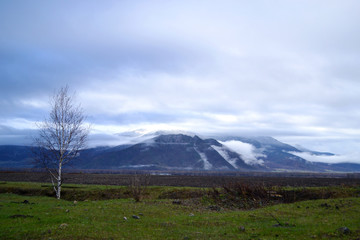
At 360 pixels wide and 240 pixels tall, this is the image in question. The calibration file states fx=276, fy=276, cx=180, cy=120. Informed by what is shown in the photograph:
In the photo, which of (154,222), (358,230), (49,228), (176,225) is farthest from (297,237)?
(49,228)

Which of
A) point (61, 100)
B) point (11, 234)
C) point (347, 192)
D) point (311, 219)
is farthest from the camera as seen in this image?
point (61, 100)

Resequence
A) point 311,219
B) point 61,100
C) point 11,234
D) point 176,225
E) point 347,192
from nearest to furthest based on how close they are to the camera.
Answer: point 11,234 < point 176,225 < point 311,219 < point 347,192 < point 61,100

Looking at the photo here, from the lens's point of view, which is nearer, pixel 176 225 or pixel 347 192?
pixel 176 225

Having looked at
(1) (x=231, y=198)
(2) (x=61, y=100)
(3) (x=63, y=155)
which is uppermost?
(2) (x=61, y=100)

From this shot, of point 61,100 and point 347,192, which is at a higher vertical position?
point 61,100

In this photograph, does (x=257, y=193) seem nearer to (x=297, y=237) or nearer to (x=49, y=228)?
(x=297, y=237)

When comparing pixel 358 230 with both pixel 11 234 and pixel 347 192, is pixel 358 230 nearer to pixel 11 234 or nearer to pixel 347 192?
pixel 11 234

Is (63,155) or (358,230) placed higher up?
(63,155)

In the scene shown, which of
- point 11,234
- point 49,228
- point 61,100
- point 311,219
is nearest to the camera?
point 11,234

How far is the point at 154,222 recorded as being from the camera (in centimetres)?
1772

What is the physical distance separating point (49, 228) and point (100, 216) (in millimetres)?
4547

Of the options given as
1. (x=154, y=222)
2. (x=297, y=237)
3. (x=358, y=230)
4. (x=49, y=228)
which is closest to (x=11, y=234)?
(x=49, y=228)

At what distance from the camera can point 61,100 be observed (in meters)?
35.3

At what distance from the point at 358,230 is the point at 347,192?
20.9m
